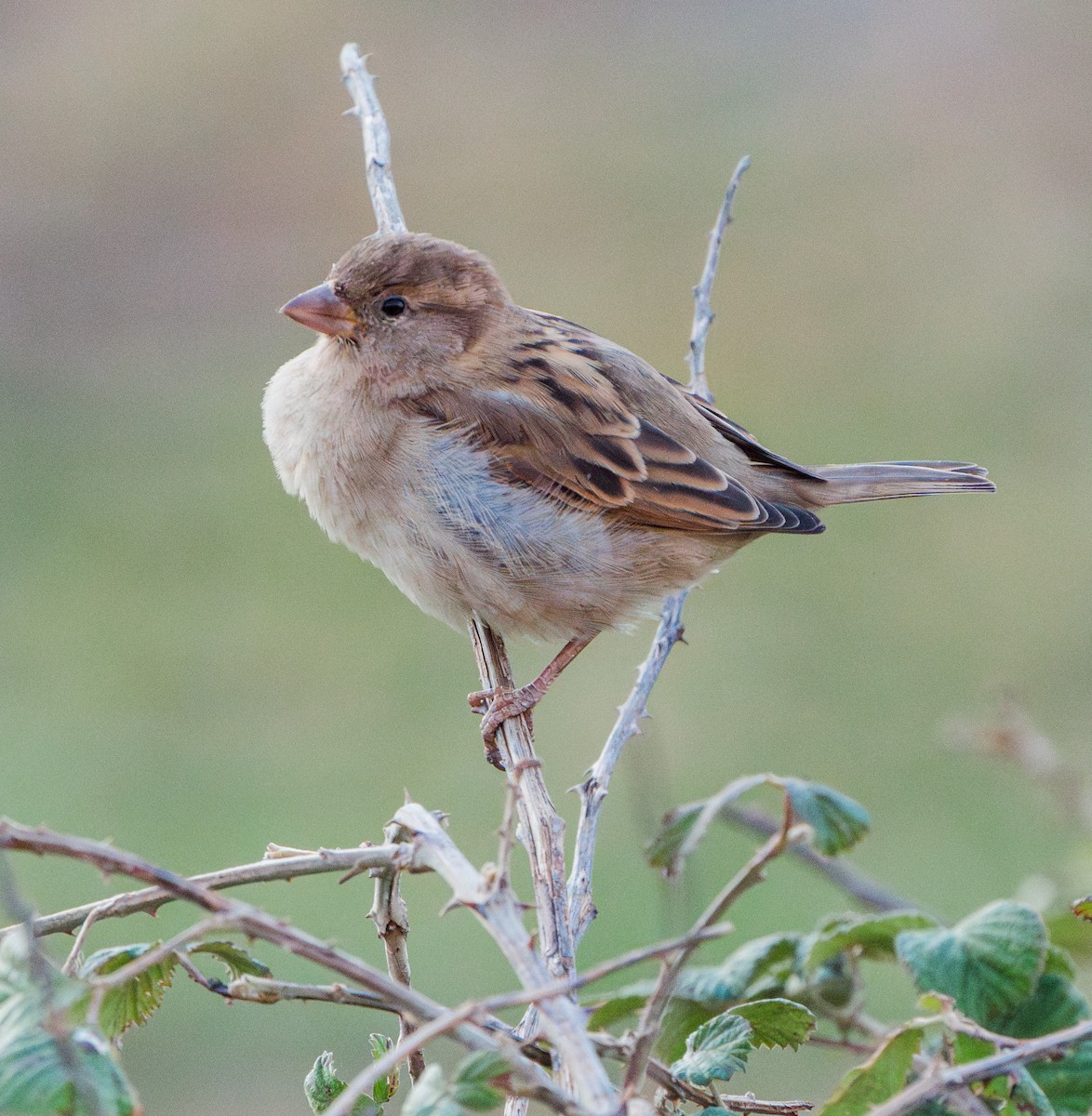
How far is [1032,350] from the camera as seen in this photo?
10125mm

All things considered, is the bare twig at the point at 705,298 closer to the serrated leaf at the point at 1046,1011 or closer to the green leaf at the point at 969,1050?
the serrated leaf at the point at 1046,1011

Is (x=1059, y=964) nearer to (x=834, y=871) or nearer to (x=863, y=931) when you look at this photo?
(x=863, y=931)

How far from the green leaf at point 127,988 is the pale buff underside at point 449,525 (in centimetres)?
184

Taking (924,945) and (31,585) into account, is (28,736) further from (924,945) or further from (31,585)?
(924,945)

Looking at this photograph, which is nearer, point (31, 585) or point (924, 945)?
point (924, 945)

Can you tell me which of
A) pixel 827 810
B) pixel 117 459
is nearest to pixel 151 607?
pixel 117 459

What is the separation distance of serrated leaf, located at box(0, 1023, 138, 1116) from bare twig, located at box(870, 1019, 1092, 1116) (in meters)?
0.66

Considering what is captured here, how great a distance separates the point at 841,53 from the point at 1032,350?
13.8 ft

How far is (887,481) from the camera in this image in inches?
163

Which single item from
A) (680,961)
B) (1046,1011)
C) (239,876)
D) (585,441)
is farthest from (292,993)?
(585,441)

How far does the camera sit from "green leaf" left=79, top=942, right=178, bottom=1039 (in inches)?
60.9

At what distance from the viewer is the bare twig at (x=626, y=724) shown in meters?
2.06

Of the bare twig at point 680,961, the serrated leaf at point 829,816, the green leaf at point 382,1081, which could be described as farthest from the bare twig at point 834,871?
the bare twig at point 680,961

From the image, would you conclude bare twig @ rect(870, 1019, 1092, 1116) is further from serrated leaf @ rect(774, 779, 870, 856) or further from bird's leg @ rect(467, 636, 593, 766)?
bird's leg @ rect(467, 636, 593, 766)
